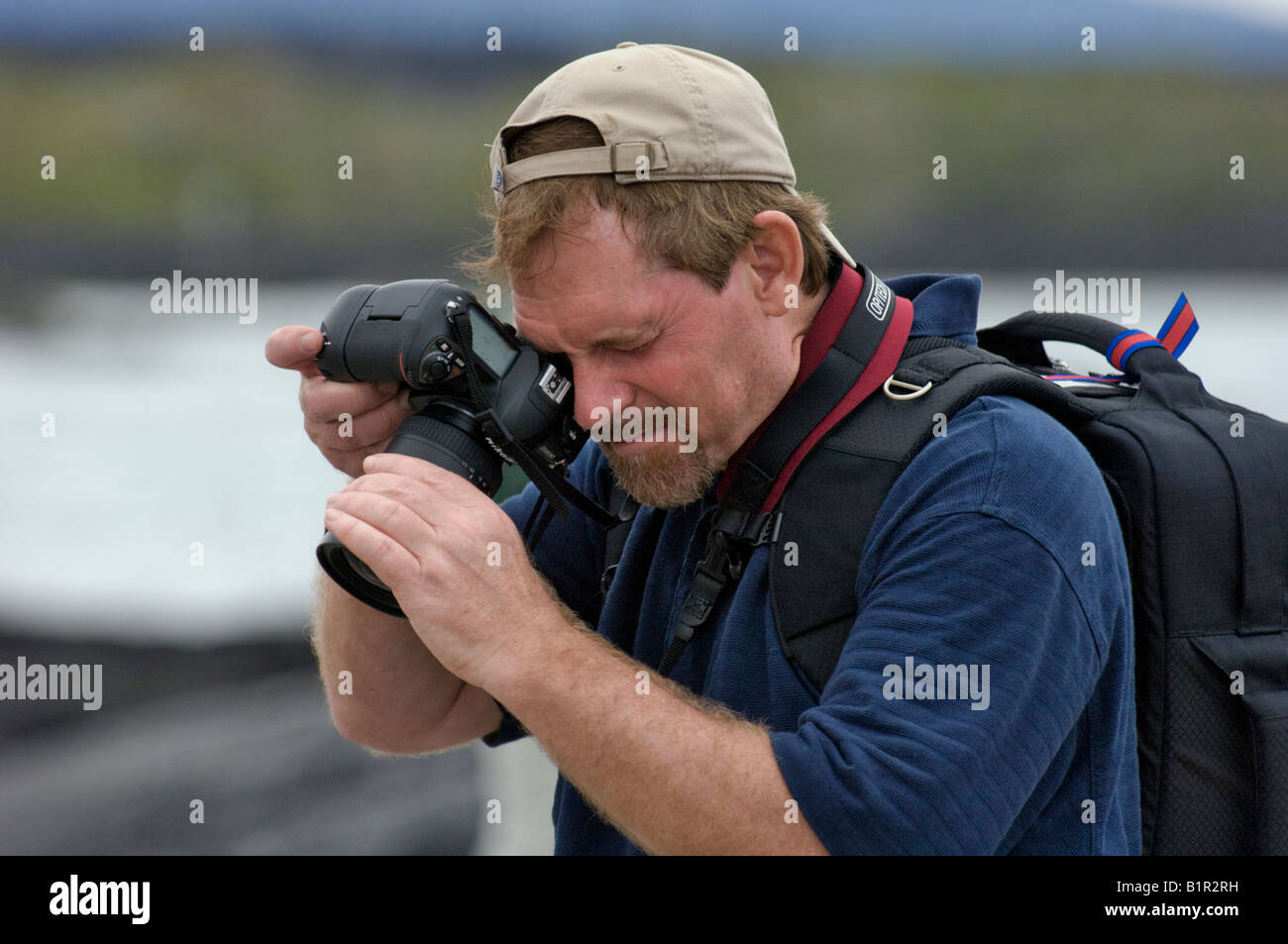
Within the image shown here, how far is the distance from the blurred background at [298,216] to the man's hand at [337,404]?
101 inches

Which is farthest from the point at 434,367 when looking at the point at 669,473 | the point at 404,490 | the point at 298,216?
the point at 298,216

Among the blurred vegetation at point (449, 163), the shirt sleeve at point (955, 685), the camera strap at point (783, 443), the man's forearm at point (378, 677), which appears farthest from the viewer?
the blurred vegetation at point (449, 163)

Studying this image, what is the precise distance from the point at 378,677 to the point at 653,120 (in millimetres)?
870

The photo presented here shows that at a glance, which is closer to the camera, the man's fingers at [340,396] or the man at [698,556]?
the man at [698,556]

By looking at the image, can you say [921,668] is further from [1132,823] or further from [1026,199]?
[1026,199]

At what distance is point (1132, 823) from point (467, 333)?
980 millimetres

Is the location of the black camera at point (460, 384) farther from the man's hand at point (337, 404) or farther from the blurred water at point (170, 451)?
the blurred water at point (170, 451)

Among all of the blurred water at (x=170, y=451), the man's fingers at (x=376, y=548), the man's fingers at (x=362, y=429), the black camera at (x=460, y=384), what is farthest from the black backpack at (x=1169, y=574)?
the blurred water at (x=170, y=451)

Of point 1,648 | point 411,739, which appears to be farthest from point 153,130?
point 411,739

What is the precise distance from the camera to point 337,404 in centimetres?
163

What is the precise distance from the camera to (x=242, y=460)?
4754 millimetres

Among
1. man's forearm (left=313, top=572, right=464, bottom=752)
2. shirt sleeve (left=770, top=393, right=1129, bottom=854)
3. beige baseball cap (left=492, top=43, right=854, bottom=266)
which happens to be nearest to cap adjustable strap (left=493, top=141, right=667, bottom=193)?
beige baseball cap (left=492, top=43, right=854, bottom=266)

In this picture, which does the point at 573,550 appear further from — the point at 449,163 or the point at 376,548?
the point at 449,163

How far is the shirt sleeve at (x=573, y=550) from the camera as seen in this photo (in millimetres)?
1806
